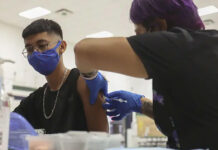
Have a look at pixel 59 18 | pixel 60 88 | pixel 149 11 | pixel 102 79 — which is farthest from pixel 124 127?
pixel 149 11

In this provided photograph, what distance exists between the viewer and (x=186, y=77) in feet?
2.40

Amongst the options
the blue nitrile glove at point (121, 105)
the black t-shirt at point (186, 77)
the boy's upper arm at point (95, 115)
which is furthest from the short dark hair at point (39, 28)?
the black t-shirt at point (186, 77)

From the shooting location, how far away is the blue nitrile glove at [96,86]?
1.16 m

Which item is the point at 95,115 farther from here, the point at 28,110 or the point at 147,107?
the point at 28,110

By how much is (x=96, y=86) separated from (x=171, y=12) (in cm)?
48

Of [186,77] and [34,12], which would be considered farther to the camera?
[34,12]

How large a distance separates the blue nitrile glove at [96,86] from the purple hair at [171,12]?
0.32 meters

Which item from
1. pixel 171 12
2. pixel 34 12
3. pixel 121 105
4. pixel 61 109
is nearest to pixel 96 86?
pixel 121 105

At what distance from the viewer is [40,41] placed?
1572mm

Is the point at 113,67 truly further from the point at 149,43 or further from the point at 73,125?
the point at 73,125

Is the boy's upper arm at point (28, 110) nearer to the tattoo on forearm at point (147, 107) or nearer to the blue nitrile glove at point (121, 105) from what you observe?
the blue nitrile glove at point (121, 105)

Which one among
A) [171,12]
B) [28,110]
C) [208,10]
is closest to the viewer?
[171,12]

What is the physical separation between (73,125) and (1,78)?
0.68m

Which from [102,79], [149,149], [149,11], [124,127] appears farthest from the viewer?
[124,127]
